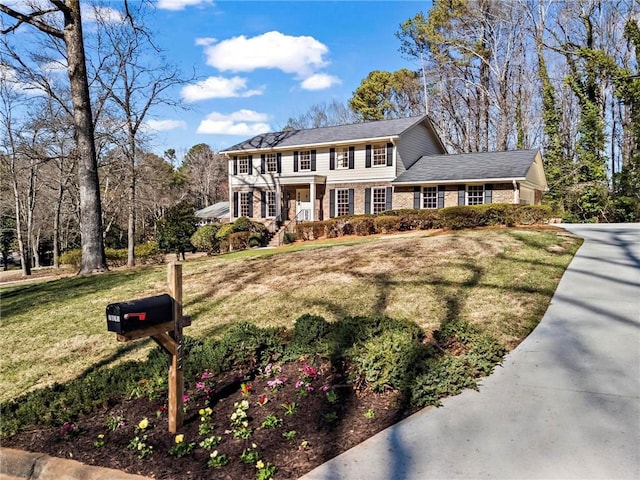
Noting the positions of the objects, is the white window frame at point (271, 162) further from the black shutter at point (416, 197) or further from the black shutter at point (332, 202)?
the black shutter at point (416, 197)

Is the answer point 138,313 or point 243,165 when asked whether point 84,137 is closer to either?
point 138,313

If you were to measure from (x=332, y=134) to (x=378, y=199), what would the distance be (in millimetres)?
4815

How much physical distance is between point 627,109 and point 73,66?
98.4 ft

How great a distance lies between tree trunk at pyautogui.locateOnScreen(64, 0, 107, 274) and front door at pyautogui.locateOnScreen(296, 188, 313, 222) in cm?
1306

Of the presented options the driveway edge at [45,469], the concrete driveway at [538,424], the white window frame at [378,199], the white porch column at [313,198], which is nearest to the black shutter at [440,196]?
the white window frame at [378,199]

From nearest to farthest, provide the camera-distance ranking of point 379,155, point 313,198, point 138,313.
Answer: point 138,313
point 379,155
point 313,198

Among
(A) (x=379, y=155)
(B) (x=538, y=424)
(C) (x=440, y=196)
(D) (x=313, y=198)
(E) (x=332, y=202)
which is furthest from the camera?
(E) (x=332, y=202)

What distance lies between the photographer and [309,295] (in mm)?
6324

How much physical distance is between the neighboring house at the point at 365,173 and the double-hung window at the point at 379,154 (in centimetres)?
5

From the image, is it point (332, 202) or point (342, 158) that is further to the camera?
point (332, 202)

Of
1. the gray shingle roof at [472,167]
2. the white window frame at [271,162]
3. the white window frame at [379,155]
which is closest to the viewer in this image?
the gray shingle roof at [472,167]

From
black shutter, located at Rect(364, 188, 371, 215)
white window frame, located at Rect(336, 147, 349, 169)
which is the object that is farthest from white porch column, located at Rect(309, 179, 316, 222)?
black shutter, located at Rect(364, 188, 371, 215)

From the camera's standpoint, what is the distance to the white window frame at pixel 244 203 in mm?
24391

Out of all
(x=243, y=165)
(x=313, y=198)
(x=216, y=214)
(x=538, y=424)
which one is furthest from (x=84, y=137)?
(x=216, y=214)
